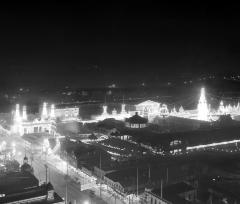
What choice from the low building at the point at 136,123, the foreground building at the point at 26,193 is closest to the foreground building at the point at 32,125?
the low building at the point at 136,123

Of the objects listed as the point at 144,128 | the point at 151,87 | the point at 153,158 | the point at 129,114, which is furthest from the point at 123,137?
the point at 151,87

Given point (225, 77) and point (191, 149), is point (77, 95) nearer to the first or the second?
point (225, 77)

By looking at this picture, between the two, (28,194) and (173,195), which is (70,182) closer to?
(28,194)

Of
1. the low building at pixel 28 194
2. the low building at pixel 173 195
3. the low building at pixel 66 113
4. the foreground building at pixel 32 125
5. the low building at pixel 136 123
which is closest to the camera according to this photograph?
the low building at pixel 28 194

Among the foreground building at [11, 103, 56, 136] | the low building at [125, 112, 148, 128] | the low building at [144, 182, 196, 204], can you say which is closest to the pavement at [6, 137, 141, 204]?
the low building at [144, 182, 196, 204]

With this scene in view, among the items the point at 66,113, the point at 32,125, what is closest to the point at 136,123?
the point at 32,125

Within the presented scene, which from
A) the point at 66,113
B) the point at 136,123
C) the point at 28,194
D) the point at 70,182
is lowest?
the point at 70,182

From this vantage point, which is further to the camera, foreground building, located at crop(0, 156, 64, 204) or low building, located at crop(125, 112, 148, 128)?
low building, located at crop(125, 112, 148, 128)

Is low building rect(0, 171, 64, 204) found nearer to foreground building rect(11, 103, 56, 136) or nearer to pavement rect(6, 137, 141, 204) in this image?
pavement rect(6, 137, 141, 204)

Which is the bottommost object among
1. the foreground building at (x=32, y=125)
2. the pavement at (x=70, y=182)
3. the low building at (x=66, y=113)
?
the pavement at (x=70, y=182)

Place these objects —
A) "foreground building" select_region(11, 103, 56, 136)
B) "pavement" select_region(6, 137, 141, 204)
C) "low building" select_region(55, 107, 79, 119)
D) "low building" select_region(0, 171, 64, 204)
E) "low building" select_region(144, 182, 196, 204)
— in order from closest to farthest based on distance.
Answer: "low building" select_region(0, 171, 64, 204) → "low building" select_region(144, 182, 196, 204) → "pavement" select_region(6, 137, 141, 204) → "foreground building" select_region(11, 103, 56, 136) → "low building" select_region(55, 107, 79, 119)

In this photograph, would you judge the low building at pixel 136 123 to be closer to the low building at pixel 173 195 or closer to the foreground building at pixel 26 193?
the low building at pixel 173 195
